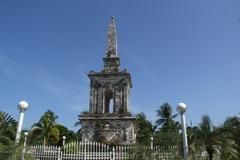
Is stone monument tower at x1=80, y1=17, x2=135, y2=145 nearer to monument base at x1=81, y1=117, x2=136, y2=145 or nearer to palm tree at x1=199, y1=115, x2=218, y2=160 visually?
monument base at x1=81, y1=117, x2=136, y2=145

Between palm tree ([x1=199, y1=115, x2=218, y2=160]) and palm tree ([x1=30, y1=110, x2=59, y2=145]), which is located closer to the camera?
palm tree ([x1=199, y1=115, x2=218, y2=160])

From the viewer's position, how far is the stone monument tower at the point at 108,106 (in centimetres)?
2341

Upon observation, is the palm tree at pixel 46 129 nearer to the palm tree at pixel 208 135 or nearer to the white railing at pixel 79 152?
the white railing at pixel 79 152

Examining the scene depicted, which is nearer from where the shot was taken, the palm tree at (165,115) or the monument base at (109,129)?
the monument base at (109,129)

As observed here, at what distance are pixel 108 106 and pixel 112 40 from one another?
6866mm

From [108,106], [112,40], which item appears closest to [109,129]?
[108,106]

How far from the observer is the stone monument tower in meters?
23.4

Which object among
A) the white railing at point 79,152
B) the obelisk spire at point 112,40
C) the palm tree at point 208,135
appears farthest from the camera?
the obelisk spire at point 112,40

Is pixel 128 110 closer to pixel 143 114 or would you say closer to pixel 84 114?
pixel 84 114

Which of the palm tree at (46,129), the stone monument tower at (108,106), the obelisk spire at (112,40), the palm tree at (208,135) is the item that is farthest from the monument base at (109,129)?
the palm tree at (46,129)

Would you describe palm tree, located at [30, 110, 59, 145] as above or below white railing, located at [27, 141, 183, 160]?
above

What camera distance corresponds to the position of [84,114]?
2469 centimetres

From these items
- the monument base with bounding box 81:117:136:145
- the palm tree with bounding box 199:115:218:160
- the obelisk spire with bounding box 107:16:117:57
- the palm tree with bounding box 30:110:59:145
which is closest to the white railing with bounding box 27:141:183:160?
the monument base with bounding box 81:117:136:145

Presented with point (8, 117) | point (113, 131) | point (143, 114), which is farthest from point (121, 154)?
point (143, 114)
